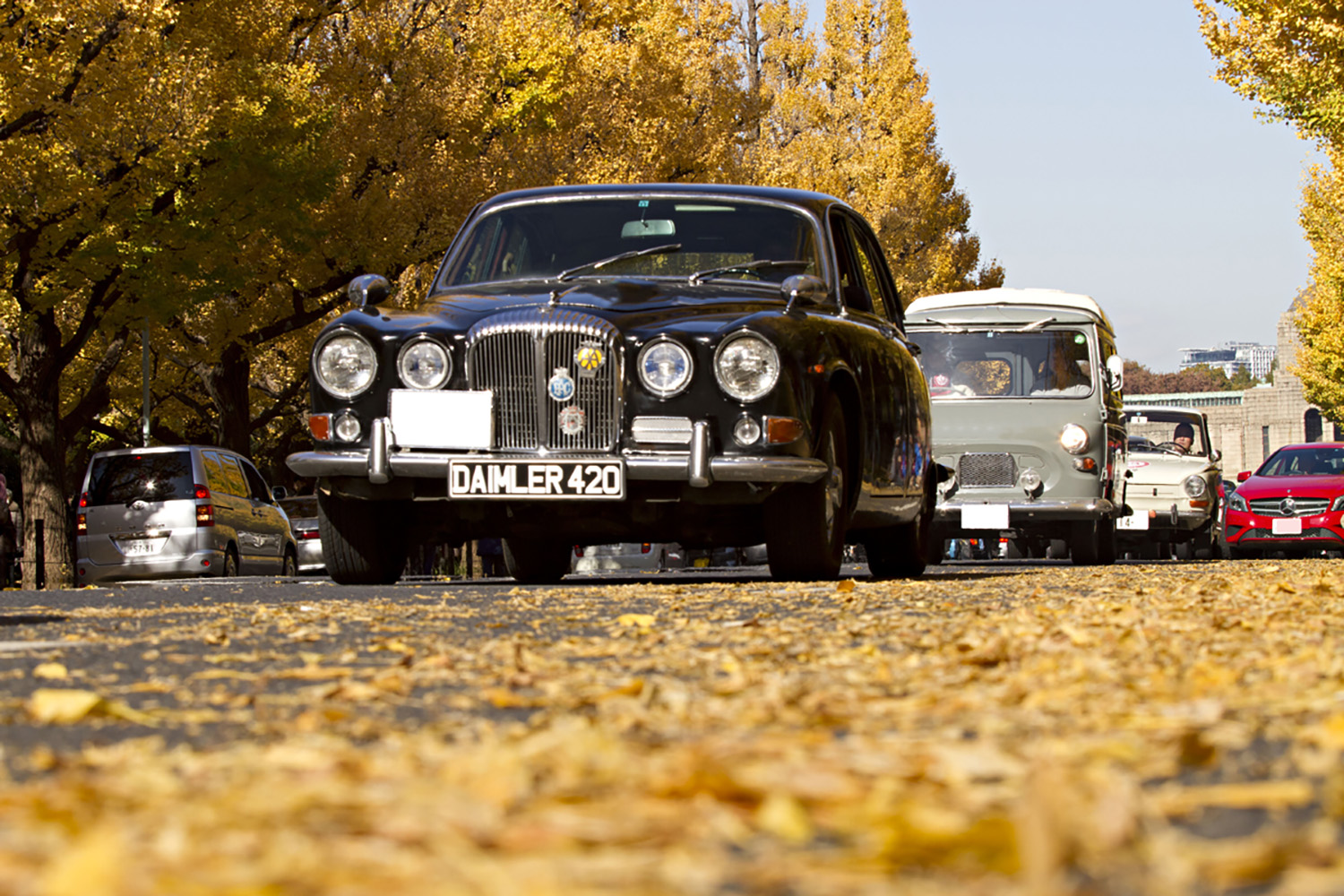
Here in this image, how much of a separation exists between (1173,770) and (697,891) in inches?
47.5

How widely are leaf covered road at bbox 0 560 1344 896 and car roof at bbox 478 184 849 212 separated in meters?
4.08

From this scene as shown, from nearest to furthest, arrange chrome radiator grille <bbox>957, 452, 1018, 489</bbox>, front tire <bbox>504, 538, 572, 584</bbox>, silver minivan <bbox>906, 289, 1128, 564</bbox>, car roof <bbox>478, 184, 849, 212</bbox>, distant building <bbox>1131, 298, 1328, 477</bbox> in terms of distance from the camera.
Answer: car roof <bbox>478, 184, 849, 212</bbox>
front tire <bbox>504, 538, 572, 584</bbox>
silver minivan <bbox>906, 289, 1128, 564</bbox>
chrome radiator grille <bbox>957, 452, 1018, 489</bbox>
distant building <bbox>1131, 298, 1328, 477</bbox>

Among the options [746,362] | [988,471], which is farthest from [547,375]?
[988,471]

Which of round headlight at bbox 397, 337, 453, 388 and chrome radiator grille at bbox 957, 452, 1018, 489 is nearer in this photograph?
round headlight at bbox 397, 337, 453, 388

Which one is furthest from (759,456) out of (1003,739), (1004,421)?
(1004,421)

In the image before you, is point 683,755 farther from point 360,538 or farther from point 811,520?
point 360,538

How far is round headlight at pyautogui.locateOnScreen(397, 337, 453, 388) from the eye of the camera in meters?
8.86

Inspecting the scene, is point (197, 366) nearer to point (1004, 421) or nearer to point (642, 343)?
point (1004, 421)

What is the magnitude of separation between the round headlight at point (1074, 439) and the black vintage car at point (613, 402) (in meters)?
6.43

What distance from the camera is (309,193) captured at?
23.6 metres

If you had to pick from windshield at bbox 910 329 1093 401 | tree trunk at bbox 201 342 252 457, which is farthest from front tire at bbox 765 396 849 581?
tree trunk at bbox 201 342 252 457

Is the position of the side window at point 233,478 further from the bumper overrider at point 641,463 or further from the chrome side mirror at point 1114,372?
the bumper overrider at point 641,463

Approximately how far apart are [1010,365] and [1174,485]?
23.0ft

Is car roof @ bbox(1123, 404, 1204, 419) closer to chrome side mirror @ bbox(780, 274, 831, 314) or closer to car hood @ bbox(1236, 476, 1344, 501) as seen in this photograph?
car hood @ bbox(1236, 476, 1344, 501)
